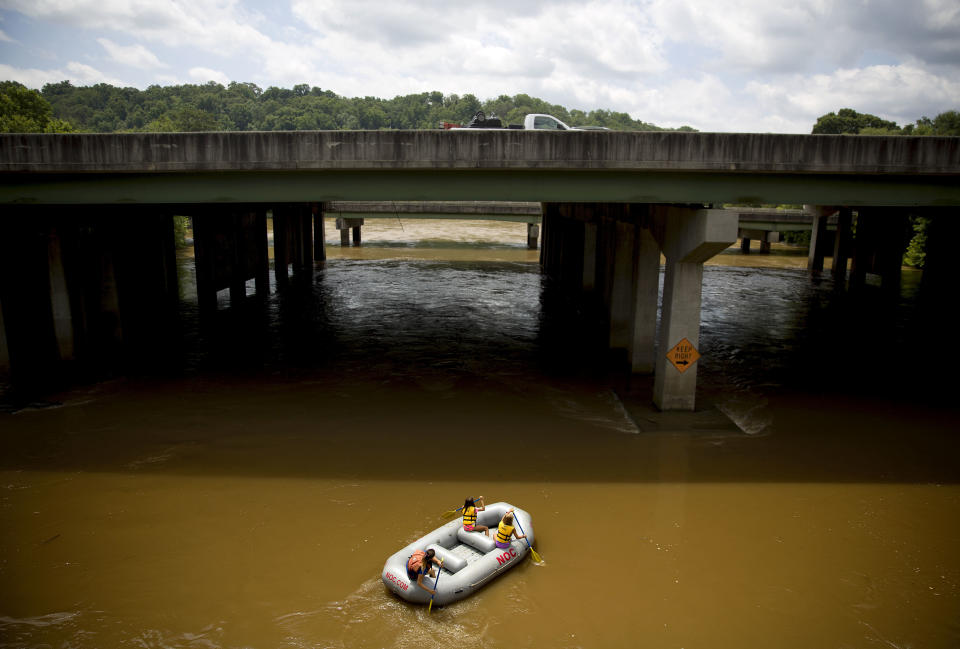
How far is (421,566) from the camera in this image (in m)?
8.42

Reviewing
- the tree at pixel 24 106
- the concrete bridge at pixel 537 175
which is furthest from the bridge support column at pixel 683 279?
the tree at pixel 24 106

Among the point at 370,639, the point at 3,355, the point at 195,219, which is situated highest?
the point at 195,219

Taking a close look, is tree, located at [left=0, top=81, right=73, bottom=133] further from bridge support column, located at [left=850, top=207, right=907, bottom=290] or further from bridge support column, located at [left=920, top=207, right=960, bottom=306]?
bridge support column, located at [left=920, top=207, right=960, bottom=306]

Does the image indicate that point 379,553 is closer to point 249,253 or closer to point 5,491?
point 5,491

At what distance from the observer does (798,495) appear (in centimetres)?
1186

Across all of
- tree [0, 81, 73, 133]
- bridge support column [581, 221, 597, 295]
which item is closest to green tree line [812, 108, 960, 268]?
bridge support column [581, 221, 597, 295]

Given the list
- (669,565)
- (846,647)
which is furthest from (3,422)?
(846,647)

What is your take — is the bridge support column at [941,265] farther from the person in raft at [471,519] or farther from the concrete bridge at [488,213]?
the person in raft at [471,519]

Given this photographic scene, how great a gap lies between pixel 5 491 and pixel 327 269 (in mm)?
30532

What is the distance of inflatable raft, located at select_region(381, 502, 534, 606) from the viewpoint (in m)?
8.59

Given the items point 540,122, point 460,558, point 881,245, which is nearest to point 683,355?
point 460,558

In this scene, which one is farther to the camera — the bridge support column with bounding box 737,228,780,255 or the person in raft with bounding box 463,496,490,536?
the bridge support column with bounding box 737,228,780,255

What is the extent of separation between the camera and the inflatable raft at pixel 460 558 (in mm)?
8586

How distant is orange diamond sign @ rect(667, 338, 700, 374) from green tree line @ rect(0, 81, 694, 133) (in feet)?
364
